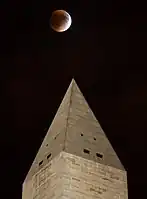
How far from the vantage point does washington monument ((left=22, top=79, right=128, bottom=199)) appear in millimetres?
15117

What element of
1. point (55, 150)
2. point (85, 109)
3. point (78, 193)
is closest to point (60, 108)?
point (85, 109)

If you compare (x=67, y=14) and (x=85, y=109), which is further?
(x=85, y=109)

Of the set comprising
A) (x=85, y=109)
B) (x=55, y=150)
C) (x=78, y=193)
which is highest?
(x=85, y=109)

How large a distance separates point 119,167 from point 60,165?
116cm

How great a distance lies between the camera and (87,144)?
53.0 feet

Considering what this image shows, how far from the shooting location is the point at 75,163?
15.4m

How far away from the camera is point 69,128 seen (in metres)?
16.3

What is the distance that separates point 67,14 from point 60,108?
7.40 ft

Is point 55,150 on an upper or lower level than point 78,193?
upper

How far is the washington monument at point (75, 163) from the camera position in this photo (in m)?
15.1

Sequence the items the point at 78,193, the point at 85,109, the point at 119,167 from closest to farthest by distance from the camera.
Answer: the point at 78,193, the point at 119,167, the point at 85,109

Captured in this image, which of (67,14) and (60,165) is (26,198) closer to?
(60,165)

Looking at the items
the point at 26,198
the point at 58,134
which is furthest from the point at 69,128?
the point at 26,198

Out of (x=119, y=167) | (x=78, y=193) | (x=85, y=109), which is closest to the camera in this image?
(x=78, y=193)
